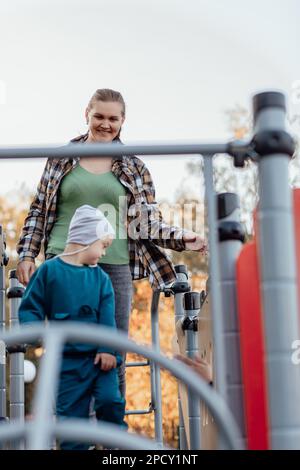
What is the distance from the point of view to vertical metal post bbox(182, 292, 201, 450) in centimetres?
371

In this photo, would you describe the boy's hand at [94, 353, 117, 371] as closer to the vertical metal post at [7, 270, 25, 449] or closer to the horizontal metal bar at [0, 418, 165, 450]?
the vertical metal post at [7, 270, 25, 449]

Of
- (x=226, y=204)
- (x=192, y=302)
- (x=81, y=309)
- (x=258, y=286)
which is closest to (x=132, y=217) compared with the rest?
(x=81, y=309)

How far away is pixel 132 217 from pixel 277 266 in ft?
5.62

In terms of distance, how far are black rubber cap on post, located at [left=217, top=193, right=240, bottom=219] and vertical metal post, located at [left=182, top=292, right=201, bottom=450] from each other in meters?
1.32

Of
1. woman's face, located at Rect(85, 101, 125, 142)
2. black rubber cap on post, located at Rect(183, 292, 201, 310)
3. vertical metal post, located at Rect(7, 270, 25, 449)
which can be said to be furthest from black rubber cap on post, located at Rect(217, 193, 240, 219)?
vertical metal post, located at Rect(7, 270, 25, 449)

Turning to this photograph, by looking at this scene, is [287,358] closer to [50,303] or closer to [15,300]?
[50,303]

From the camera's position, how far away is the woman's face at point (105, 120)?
11.8 feet

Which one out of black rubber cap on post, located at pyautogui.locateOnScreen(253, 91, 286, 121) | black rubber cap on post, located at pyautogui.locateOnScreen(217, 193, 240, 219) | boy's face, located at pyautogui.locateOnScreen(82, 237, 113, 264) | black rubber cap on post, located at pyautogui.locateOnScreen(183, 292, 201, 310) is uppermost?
black rubber cap on post, located at pyautogui.locateOnScreen(183, 292, 201, 310)

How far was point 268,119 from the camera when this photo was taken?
2.00 m

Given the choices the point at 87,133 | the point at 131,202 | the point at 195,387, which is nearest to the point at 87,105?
the point at 87,133

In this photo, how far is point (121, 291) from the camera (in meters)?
3.53

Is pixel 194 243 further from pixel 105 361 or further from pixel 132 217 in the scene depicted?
pixel 105 361

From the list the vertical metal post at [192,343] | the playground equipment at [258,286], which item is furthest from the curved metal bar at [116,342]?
the vertical metal post at [192,343]

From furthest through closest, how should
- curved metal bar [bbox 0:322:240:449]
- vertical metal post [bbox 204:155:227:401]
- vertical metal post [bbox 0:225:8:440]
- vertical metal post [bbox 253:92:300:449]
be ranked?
vertical metal post [bbox 0:225:8:440]
vertical metal post [bbox 204:155:227:401]
vertical metal post [bbox 253:92:300:449]
curved metal bar [bbox 0:322:240:449]
